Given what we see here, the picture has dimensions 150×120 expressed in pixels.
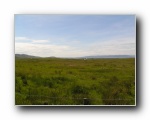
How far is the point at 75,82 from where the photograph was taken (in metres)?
2.23

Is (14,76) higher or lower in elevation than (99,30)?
lower

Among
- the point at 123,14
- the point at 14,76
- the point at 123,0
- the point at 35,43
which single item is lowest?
the point at 14,76

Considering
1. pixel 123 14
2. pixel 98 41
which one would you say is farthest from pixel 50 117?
pixel 123 14

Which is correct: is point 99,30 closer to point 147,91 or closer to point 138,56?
point 138,56

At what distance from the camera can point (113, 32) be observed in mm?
2223

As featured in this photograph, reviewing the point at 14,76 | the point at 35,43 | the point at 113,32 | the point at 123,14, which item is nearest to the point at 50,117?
the point at 14,76

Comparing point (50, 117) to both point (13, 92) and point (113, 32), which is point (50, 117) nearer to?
point (13, 92)

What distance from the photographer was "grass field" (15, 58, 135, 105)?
2.21 m

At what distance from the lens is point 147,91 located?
2223 mm

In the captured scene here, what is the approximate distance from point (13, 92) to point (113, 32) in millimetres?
1104

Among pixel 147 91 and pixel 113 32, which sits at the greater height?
pixel 113 32

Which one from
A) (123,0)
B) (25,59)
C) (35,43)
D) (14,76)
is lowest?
(14,76)

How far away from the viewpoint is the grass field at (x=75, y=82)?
2.21 meters

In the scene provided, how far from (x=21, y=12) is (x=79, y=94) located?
3.12 ft
